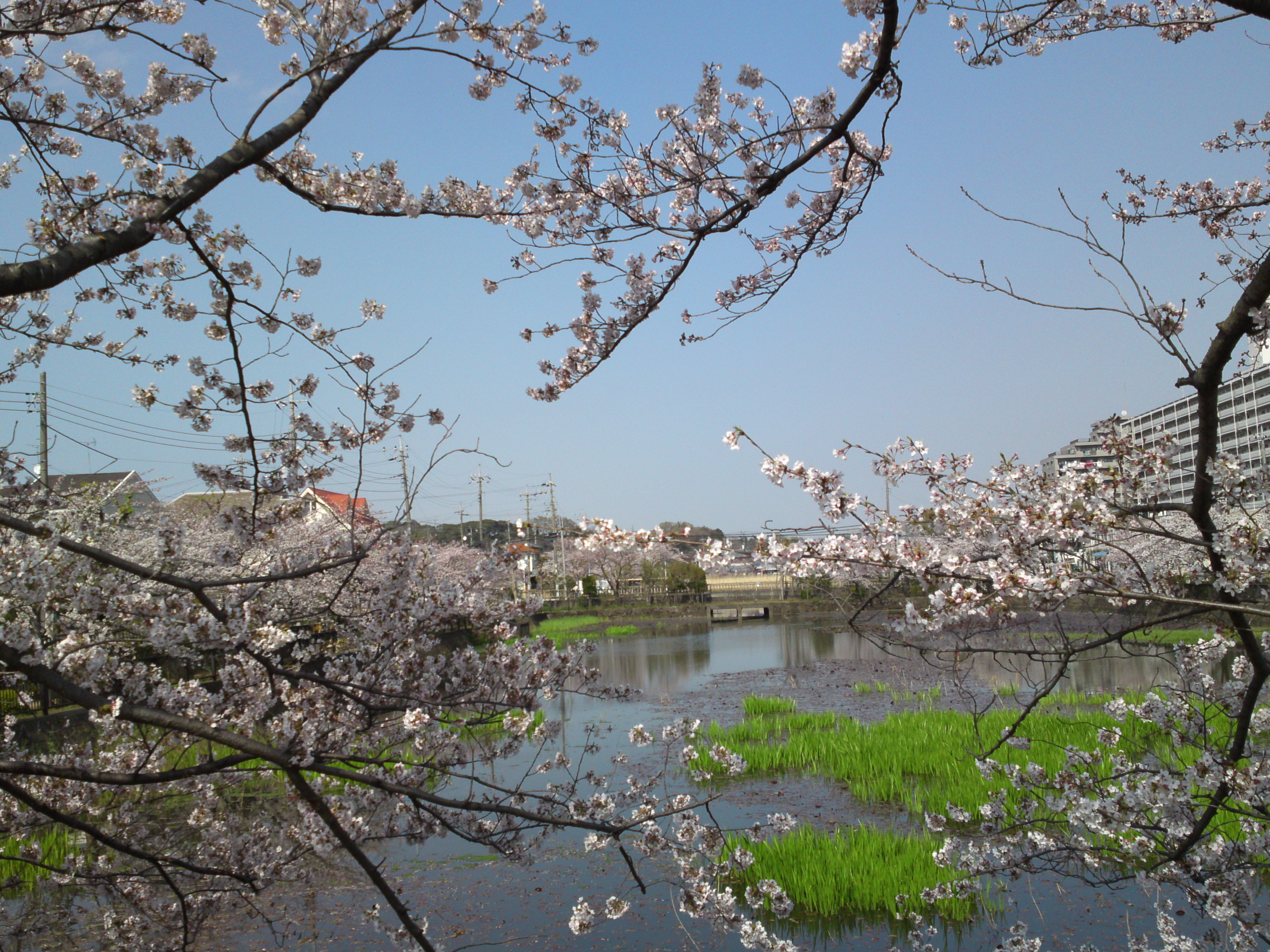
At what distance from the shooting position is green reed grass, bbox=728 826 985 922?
5.22 meters

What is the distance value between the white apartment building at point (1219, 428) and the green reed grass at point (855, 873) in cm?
279

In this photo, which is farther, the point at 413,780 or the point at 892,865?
the point at 892,865

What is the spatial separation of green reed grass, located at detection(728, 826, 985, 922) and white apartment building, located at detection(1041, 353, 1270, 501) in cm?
279

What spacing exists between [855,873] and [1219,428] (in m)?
4.00

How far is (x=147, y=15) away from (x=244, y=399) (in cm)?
134

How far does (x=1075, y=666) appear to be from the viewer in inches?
608

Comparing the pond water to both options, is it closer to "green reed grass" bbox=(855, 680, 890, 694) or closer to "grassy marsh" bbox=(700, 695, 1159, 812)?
"grassy marsh" bbox=(700, 695, 1159, 812)

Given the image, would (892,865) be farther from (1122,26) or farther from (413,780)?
(1122,26)

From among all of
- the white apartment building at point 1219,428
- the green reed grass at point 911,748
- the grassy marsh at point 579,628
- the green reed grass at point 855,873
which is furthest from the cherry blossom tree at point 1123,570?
the grassy marsh at point 579,628

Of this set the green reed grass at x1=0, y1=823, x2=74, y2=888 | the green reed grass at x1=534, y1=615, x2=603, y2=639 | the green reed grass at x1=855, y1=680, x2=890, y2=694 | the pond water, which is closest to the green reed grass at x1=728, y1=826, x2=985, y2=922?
the pond water

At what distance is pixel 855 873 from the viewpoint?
5.44 metres

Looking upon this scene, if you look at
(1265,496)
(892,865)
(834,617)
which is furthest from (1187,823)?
(834,617)

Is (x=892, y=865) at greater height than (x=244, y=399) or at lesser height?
lesser

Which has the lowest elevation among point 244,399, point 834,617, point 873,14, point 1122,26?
point 834,617
